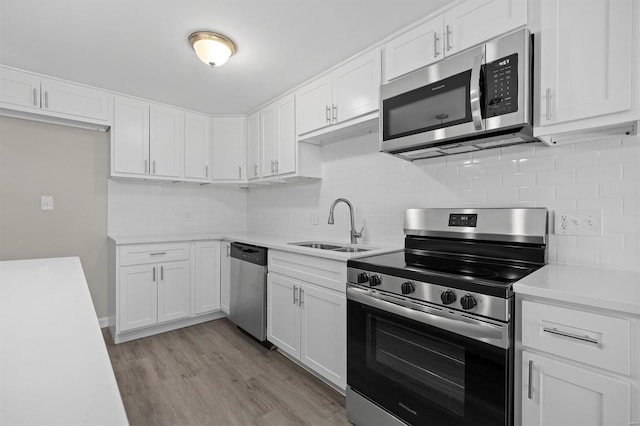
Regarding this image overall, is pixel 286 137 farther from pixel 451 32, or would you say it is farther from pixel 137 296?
pixel 137 296

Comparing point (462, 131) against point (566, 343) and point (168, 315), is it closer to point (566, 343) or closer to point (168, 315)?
point (566, 343)

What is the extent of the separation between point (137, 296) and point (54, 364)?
2.69 metres

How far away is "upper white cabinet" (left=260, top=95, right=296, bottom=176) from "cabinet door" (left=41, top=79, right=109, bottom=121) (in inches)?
59.6

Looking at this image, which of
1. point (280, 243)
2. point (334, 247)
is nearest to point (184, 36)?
point (280, 243)

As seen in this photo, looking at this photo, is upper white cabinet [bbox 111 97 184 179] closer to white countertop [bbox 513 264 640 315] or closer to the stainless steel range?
the stainless steel range

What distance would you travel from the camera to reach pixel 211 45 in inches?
83.0

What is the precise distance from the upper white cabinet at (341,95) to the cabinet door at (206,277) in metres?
1.62

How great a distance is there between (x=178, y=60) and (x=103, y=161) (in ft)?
5.22

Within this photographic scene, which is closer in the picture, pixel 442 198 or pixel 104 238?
pixel 442 198

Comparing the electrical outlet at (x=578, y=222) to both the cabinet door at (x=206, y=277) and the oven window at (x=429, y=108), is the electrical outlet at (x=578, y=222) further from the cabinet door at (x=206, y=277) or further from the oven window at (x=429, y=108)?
the cabinet door at (x=206, y=277)

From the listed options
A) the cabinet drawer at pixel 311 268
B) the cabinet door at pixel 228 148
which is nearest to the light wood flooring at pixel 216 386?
the cabinet drawer at pixel 311 268

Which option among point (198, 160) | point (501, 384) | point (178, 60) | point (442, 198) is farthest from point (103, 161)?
point (501, 384)

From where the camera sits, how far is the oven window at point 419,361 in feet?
4.51

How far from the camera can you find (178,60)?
8.01ft
